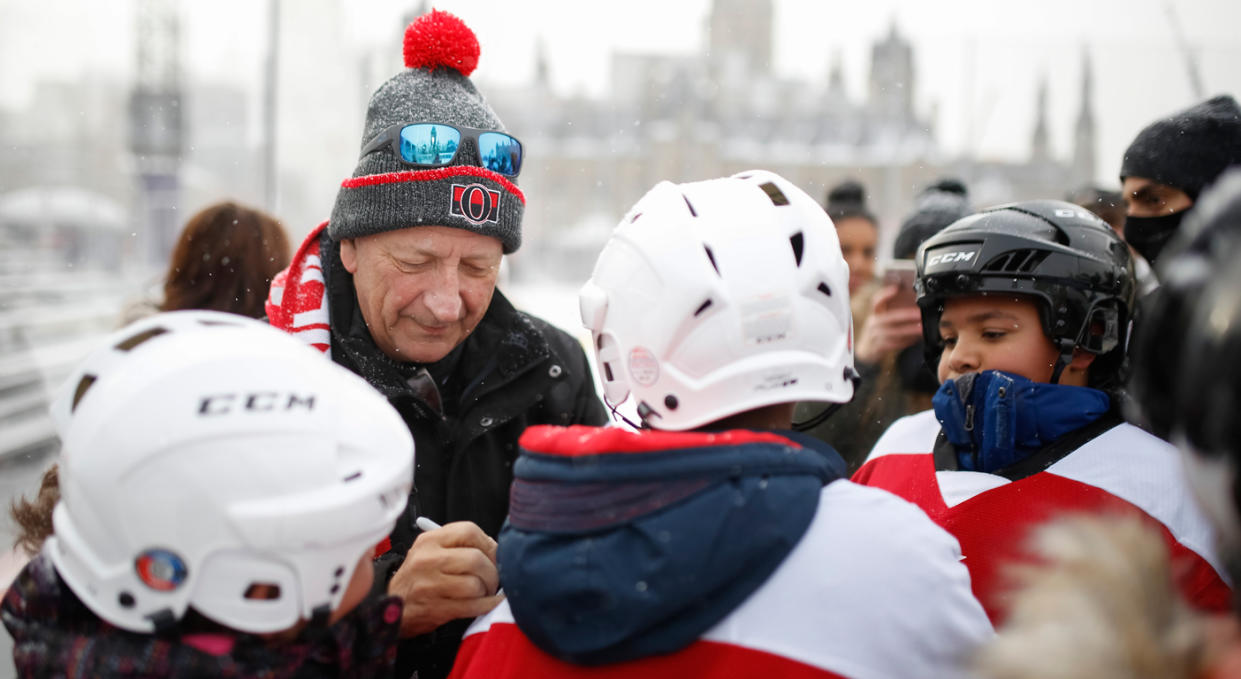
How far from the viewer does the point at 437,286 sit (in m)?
2.45

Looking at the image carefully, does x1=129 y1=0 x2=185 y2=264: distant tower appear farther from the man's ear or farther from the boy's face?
the boy's face

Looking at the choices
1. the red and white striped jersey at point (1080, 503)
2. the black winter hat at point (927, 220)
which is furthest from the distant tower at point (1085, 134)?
the red and white striped jersey at point (1080, 503)

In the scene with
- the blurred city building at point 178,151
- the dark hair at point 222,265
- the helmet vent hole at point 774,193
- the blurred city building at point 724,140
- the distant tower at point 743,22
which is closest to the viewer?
the helmet vent hole at point 774,193

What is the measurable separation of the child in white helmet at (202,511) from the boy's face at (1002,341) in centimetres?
160

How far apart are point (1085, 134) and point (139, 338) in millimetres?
23564

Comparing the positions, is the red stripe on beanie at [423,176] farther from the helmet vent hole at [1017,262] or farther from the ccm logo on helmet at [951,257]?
the helmet vent hole at [1017,262]

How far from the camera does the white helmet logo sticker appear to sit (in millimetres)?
1636

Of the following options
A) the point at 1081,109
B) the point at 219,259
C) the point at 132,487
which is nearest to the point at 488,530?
the point at 132,487

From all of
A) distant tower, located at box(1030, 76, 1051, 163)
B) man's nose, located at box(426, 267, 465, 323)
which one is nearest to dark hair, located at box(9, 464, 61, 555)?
man's nose, located at box(426, 267, 465, 323)

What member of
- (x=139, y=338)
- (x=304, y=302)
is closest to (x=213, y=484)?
(x=139, y=338)

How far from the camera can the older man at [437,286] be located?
7.90ft

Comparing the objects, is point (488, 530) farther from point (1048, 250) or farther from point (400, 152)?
point (1048, 250)

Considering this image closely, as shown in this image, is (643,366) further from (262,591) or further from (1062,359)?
(1062,359)

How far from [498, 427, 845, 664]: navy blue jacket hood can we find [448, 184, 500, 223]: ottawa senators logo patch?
124 centimetres
